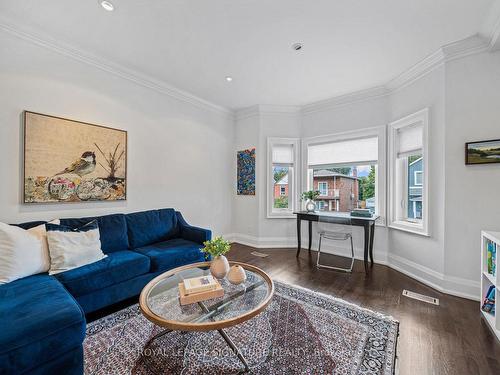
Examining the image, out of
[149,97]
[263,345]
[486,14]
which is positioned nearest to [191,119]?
[149,97]

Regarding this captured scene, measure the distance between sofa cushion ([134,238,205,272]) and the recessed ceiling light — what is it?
2.44 metres

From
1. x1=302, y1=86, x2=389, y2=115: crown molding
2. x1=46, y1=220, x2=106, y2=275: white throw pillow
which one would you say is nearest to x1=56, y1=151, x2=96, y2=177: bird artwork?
x1=46, y1=220, x2=106, y2=275: white throw pillow

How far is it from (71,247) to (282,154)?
3587 millimetres

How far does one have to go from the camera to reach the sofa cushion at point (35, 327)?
1.14 meters

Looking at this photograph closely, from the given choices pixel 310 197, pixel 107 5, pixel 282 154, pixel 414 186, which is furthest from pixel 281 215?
pixel 107 5

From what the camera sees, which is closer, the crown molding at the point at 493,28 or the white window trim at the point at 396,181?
the crown molding at the point at 493,28

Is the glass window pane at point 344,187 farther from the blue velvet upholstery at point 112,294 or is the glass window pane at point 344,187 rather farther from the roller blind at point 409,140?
the blue velvet upholstery at point 112,294

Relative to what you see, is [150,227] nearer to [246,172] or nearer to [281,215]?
[246,172]

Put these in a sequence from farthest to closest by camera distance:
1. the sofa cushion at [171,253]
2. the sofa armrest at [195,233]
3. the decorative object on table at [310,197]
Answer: the decorative object on table at [310,197] → the sofa armrest at [195,233] → the sofa cushion at [171,253]

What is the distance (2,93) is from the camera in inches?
84.7

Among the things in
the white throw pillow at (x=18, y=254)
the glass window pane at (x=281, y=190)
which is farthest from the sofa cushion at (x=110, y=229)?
the glass window pane at (x=281, y=190)

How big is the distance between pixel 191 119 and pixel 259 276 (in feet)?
9.93

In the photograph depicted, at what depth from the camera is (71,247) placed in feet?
6.77

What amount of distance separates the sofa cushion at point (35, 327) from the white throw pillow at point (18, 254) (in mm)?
191
